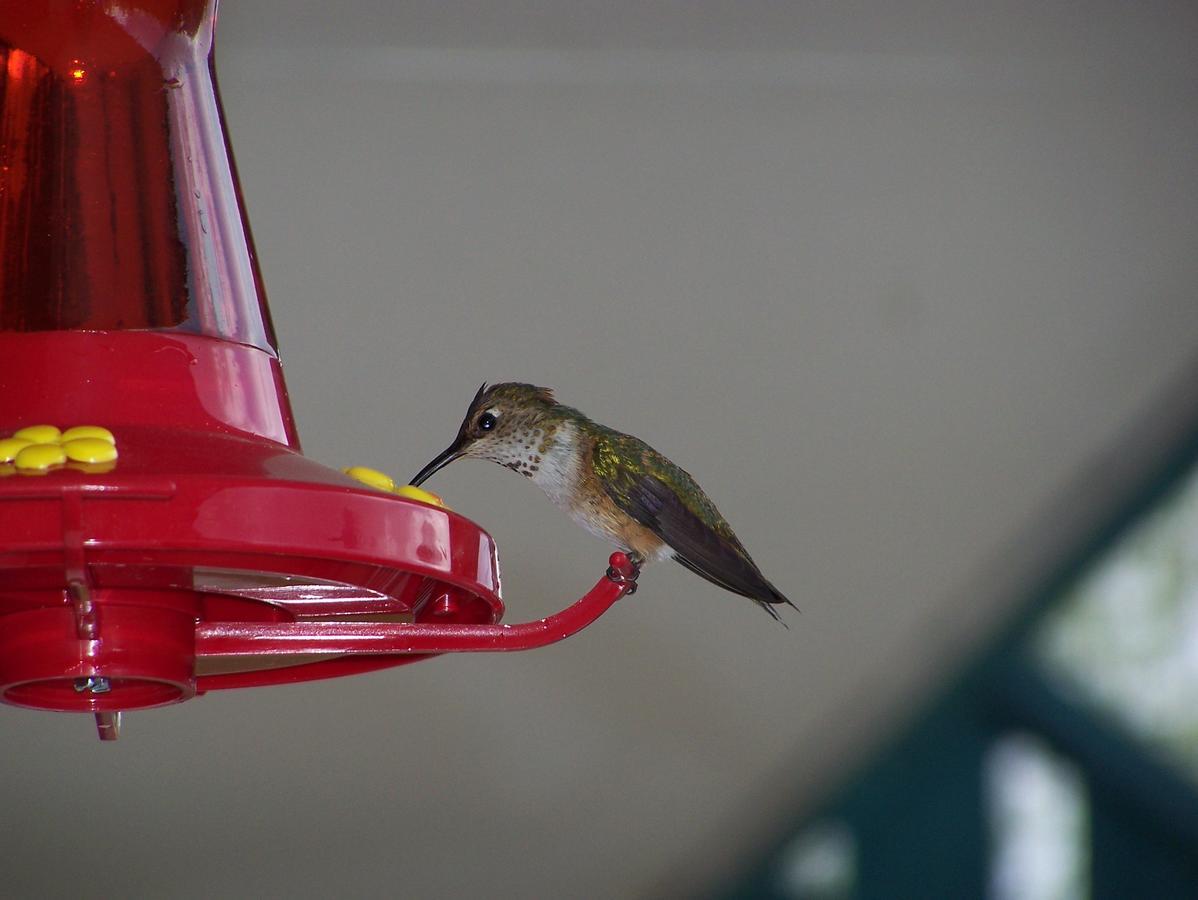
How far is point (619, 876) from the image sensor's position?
4.18m

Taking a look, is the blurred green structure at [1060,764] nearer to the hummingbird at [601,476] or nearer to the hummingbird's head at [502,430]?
the hummingbird at [601,476]

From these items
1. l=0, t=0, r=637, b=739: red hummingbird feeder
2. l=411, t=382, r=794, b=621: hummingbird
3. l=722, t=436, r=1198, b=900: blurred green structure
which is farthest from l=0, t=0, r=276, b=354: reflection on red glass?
l=722, t=436, r=1198, b=900: blurred green structure

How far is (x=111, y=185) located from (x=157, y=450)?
32cm

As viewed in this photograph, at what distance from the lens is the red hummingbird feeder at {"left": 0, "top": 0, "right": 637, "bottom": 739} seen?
0.98 metres

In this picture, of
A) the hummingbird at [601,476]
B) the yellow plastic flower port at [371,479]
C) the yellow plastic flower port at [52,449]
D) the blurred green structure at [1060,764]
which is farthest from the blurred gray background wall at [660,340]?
the yellow plastic flower port at [52,449]

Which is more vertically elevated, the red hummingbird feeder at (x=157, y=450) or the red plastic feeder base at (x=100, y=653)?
the red hummingbird feeder at (x=157, y=450)

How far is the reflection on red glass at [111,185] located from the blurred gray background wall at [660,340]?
2.26m

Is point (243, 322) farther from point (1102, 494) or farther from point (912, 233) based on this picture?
point (1102, 494)

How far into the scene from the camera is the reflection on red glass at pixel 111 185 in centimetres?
126

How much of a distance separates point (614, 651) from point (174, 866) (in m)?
1.27

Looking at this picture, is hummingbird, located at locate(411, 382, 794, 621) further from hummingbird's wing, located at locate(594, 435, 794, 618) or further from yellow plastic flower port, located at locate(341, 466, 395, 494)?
yellow plastic flower port, located at locate(341, 466, 395, 494)

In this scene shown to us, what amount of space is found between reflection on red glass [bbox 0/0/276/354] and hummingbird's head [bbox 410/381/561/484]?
0.64m

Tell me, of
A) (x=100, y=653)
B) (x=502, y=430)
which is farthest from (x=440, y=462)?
(x=100, y=653)

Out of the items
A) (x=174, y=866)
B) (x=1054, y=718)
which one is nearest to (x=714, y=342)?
(x=1054, y=718)
